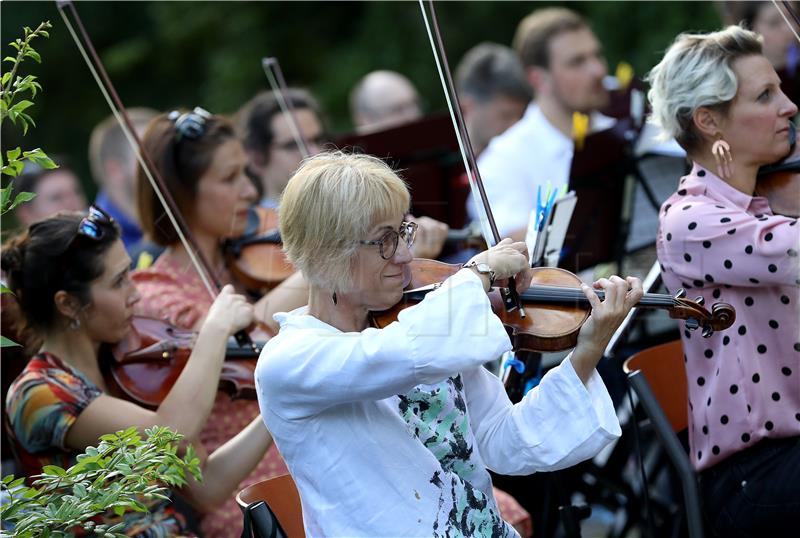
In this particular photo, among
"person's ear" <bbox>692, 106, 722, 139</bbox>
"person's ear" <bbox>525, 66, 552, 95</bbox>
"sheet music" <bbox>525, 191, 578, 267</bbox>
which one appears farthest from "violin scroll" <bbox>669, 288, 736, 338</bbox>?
"person's ear" <bbox>525, 66, 552, 95</bbox>

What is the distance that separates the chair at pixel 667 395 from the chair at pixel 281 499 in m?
0.69

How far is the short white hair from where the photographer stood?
2113 millimetres

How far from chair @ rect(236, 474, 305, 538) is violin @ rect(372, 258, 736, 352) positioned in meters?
0.37

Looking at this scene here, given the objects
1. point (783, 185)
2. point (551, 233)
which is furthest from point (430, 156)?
point (783, 185)

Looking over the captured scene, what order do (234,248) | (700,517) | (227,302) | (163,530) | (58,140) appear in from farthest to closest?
1. (58,140)
2. (234,248)
3. (227,302)
4. (163,530)
5. (700,517)

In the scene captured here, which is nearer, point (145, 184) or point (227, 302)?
point (227, 302)

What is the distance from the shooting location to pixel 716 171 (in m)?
2.13

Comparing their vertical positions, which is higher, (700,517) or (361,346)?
(361,346)

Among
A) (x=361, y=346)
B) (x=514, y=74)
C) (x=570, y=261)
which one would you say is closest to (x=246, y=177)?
(x=570, y=261)

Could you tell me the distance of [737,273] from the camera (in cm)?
197

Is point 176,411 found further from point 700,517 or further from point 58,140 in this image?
point 58,140

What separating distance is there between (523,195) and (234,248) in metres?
1.13

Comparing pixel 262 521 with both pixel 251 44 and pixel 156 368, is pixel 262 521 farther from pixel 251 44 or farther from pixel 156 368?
pixel 251 44

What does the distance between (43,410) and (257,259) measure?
908 mm
